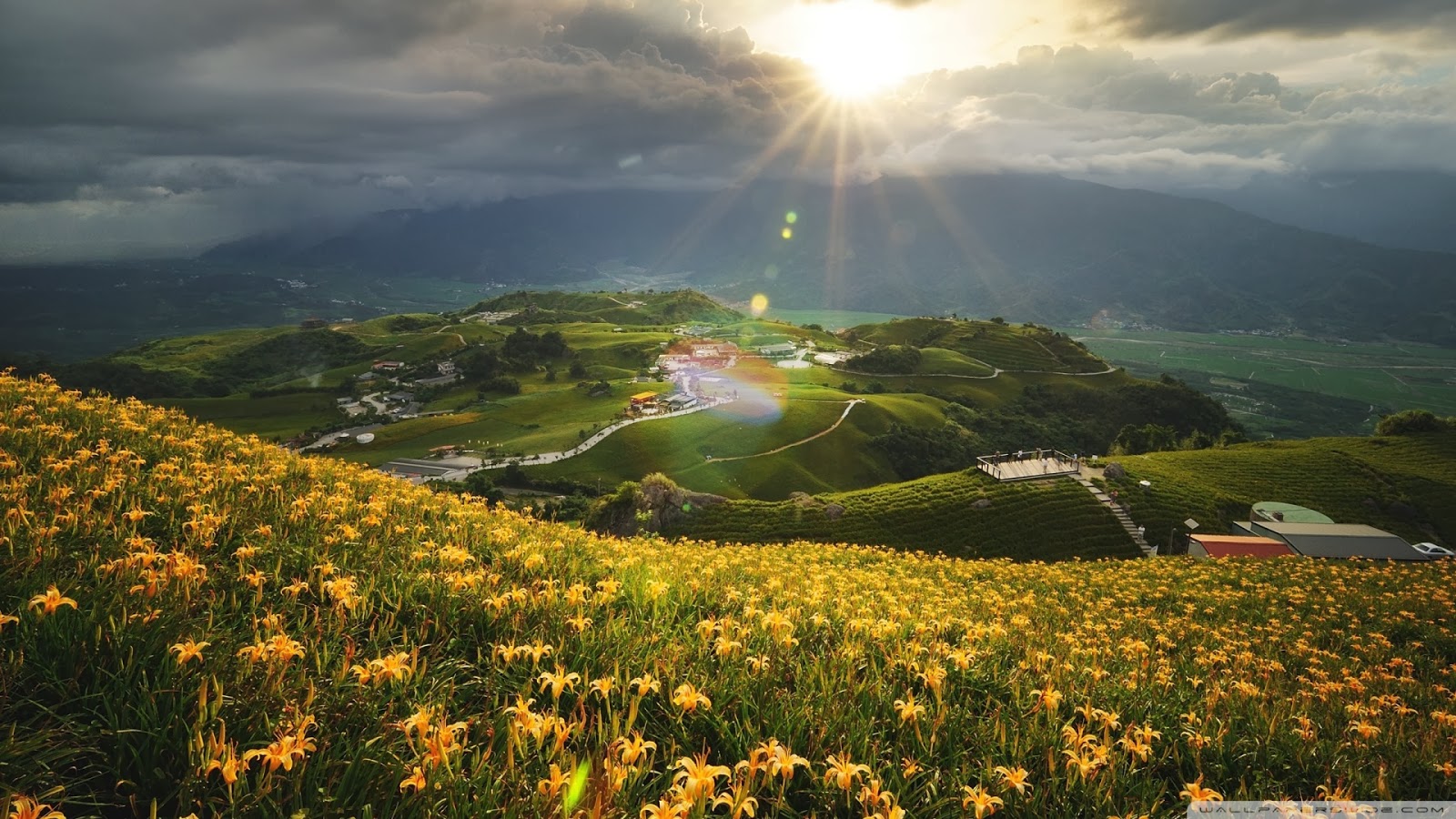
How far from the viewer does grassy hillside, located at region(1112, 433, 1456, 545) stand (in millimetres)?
50500

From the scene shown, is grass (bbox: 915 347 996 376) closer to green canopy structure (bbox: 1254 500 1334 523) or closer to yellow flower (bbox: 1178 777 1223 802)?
green canopy structure (bbox: 1254 500 1334 523)

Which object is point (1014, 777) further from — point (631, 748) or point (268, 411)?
point (268, 411)

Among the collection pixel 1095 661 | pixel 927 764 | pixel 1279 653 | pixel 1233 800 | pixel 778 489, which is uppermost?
pixel 927 764

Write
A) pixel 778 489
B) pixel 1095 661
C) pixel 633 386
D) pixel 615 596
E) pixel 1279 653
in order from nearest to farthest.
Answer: pixel 615 596 → pixel 1095 661 → pixel 1279 653 → pixel 778 489 → pixel 633 386

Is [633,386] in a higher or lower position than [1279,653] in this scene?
lower

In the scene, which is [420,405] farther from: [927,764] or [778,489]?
[927,764]

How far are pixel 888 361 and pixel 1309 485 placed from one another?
110088 millimetres

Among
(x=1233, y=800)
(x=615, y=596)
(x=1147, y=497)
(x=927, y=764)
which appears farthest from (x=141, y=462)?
(x=1147, y=497)

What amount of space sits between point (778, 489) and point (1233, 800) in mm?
79294

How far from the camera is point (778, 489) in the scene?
82875 mm

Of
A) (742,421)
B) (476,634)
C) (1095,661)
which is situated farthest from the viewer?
(742,421)

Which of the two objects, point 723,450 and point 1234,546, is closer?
point 1234,546

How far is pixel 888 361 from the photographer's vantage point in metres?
A: 167

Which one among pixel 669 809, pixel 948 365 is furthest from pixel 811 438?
pixel 669 809
